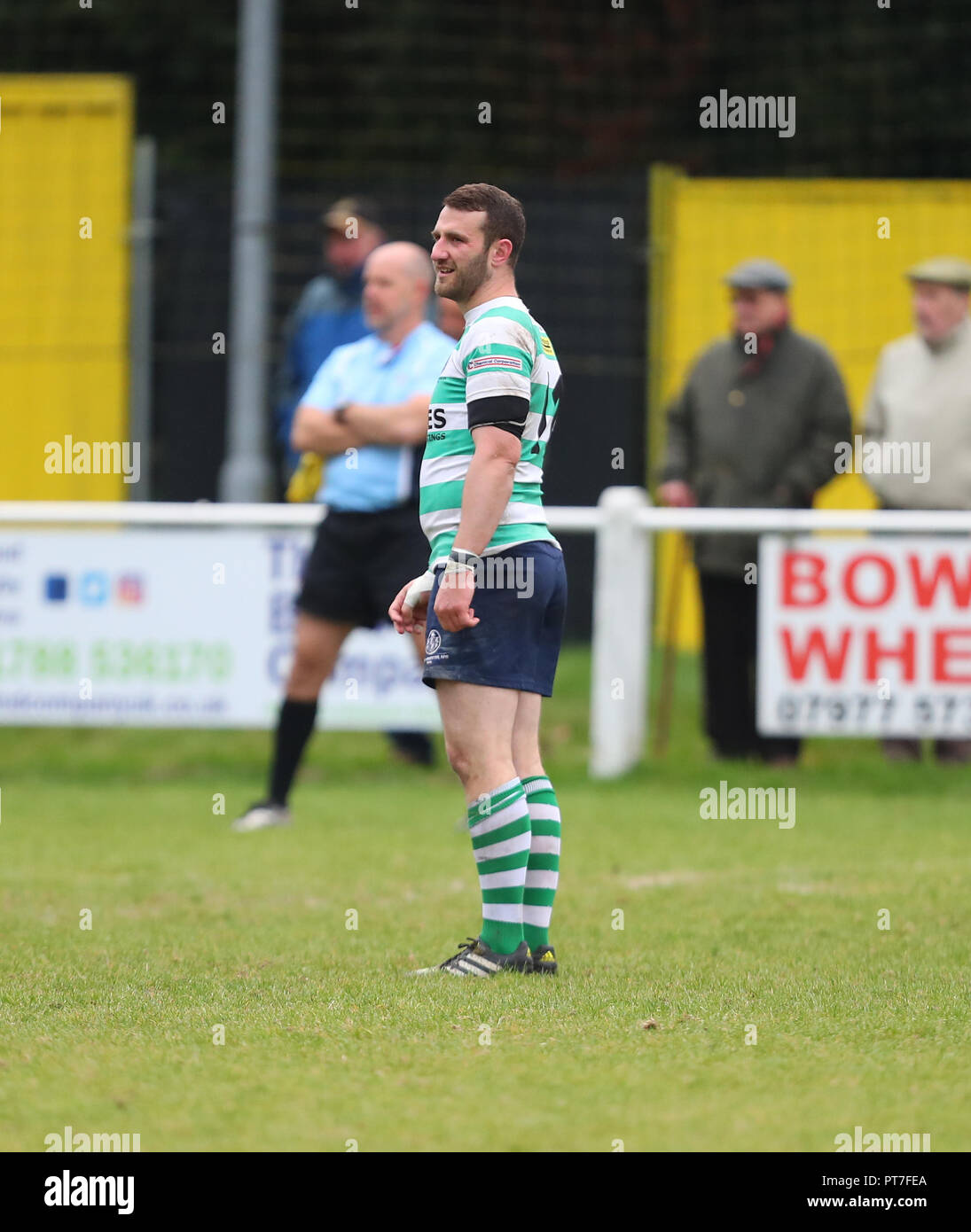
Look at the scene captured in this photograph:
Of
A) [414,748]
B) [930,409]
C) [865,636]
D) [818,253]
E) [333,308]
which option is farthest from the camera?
[818,253]

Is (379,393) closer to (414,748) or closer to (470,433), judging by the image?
(414,748)

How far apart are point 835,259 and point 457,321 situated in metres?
4.88

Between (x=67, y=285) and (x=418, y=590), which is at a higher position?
(x=67, y=285)

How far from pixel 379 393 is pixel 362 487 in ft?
1.30

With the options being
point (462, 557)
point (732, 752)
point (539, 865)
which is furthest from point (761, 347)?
point (462, 557)

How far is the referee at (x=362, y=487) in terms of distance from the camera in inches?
334

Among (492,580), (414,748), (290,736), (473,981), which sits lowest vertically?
(473,981)

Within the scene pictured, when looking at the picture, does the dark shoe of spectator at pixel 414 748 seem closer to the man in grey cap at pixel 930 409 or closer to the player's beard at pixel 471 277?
the man in grey cap at pixel 930 409

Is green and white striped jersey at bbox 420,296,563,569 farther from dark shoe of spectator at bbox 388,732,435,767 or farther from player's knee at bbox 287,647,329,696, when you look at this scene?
dark shoe of spectator at bbox 388,732,435,767

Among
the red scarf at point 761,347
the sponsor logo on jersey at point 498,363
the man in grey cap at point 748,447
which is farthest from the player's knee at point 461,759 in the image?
the red scarf at point 761,347

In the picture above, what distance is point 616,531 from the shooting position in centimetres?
1024

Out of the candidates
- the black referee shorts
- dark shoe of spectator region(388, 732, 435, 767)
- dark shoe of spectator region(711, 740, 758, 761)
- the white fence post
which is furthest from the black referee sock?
dark shoe of spectator region(711, 740, 758, 761)

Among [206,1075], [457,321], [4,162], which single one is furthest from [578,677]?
[206,1075]

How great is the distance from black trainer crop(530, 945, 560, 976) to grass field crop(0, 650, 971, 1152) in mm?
118
